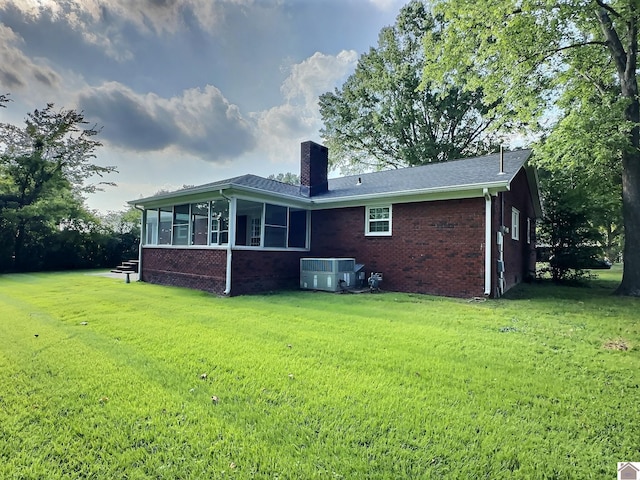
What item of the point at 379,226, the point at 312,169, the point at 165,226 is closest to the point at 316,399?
the point at 379,226

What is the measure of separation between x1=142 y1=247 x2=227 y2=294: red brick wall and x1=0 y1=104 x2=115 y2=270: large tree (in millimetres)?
9534

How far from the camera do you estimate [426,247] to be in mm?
9633

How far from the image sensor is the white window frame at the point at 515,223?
11102 millimetres

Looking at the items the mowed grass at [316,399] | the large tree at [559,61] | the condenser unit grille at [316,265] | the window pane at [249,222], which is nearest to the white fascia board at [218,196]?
the window pane at [249,222]

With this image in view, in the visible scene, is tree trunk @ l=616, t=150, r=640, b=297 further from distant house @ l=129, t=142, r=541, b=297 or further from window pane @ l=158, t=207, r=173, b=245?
window pane @ l=158, t=207, r=173, b=245

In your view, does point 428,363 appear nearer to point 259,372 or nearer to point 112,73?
point 259,372

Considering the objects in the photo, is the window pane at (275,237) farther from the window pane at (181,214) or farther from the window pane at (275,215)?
the window pane at (181,214)

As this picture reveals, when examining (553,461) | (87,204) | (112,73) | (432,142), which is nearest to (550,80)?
(432,142)

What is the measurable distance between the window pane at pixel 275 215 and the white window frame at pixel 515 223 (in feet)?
25.6

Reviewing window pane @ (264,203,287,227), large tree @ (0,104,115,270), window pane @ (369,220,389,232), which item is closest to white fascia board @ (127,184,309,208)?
window pane @ (264,203,287,227)

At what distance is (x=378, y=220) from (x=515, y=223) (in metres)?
5.16

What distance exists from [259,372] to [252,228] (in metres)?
9.24

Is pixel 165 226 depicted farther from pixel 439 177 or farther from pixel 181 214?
pixel 439 177

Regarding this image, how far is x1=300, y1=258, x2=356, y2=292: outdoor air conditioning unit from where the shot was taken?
10.2 m
